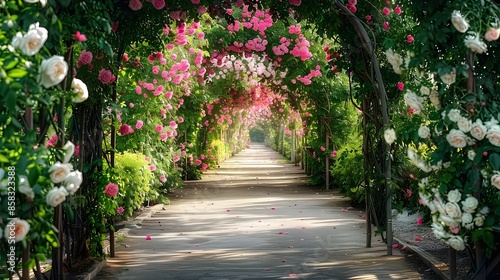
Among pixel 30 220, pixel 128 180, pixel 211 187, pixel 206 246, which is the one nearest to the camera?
pixel 30 220

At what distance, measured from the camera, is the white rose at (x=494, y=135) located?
5.55 meters

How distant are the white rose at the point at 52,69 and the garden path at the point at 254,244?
15.0 ft

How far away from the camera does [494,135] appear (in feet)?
18.2

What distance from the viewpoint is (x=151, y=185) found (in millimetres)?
15477

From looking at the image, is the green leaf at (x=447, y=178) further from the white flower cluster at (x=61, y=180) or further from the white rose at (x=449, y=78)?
the white flower cluster at (x=61, y=180)

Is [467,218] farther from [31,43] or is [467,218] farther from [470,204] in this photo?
[31,43]

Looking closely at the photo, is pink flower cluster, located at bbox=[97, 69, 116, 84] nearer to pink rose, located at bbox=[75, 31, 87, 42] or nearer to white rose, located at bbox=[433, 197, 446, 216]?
pink rose, located at bbox=[75, 31, 87, 42]

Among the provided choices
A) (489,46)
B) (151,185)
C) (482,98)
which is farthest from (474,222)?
(151,185)

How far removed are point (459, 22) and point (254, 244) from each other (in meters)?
6.06

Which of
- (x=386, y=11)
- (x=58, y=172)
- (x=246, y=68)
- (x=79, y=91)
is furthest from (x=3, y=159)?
(x=246, y=68)

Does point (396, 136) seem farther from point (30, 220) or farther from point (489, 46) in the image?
point (30, 220)

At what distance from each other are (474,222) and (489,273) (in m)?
0.49

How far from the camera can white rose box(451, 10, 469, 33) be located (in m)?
5.70

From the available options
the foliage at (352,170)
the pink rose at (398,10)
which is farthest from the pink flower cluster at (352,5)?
the foliage at (352,170)
